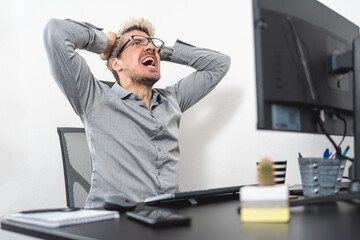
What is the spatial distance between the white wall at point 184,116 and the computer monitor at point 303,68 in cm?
79

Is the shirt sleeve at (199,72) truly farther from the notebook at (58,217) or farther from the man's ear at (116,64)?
the notebook at (58,217)

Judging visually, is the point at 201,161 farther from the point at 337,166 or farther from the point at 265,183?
the point at 265,183

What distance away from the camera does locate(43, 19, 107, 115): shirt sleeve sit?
1.47 m

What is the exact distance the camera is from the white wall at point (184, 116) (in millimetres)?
1771

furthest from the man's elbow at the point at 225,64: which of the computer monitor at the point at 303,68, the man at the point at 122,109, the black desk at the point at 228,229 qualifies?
the black desk at the point at 228,229

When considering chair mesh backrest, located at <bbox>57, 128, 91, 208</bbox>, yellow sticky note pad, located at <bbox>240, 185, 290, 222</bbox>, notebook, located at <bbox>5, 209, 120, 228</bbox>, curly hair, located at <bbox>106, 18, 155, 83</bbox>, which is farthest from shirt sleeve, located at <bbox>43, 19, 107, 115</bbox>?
yellow sticky note pad, located at <bbox>240, 185, 290, 222</bbox>

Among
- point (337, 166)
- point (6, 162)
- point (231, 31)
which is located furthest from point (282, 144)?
point (6, 162)

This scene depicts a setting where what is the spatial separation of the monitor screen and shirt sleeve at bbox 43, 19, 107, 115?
37.3 inches

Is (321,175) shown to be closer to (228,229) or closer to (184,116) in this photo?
(228,229)

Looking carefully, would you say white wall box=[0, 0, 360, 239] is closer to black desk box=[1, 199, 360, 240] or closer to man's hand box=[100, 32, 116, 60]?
man's hand box=[100, 32, 116, 60]

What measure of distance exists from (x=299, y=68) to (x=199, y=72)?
1.19 metres

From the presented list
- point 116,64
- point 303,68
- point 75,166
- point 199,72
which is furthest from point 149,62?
point 303,68

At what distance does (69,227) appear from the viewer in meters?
0.67

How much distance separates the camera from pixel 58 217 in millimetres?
693
